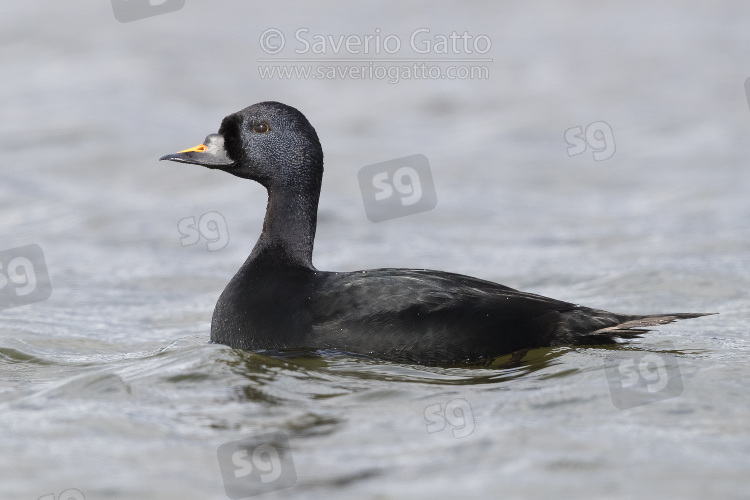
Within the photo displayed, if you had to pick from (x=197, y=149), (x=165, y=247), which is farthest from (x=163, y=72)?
(x=197, y=149)

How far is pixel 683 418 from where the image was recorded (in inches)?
207

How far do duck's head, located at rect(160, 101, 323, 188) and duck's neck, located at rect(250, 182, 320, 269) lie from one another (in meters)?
0.10

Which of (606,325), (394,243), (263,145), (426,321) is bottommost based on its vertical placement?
(606,325)

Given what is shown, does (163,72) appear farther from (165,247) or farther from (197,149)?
(197,149)

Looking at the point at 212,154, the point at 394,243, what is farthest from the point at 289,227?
the point at 394,243

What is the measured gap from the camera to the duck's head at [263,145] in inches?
283

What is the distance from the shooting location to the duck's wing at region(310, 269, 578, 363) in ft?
20.3

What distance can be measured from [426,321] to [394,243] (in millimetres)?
5269

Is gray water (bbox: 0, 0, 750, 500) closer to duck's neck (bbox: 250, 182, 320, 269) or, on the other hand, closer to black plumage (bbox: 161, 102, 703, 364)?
black plumage (bbox: 161, 102, 703, 364)

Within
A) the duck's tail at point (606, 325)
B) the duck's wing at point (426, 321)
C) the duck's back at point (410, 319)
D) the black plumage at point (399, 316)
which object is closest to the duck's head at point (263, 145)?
the black plumage at point (399, 316)

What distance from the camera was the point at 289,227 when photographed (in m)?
7.22

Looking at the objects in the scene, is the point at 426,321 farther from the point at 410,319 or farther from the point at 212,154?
the point at 212,154

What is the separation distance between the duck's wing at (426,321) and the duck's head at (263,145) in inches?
48.0

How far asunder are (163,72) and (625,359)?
1196cm
